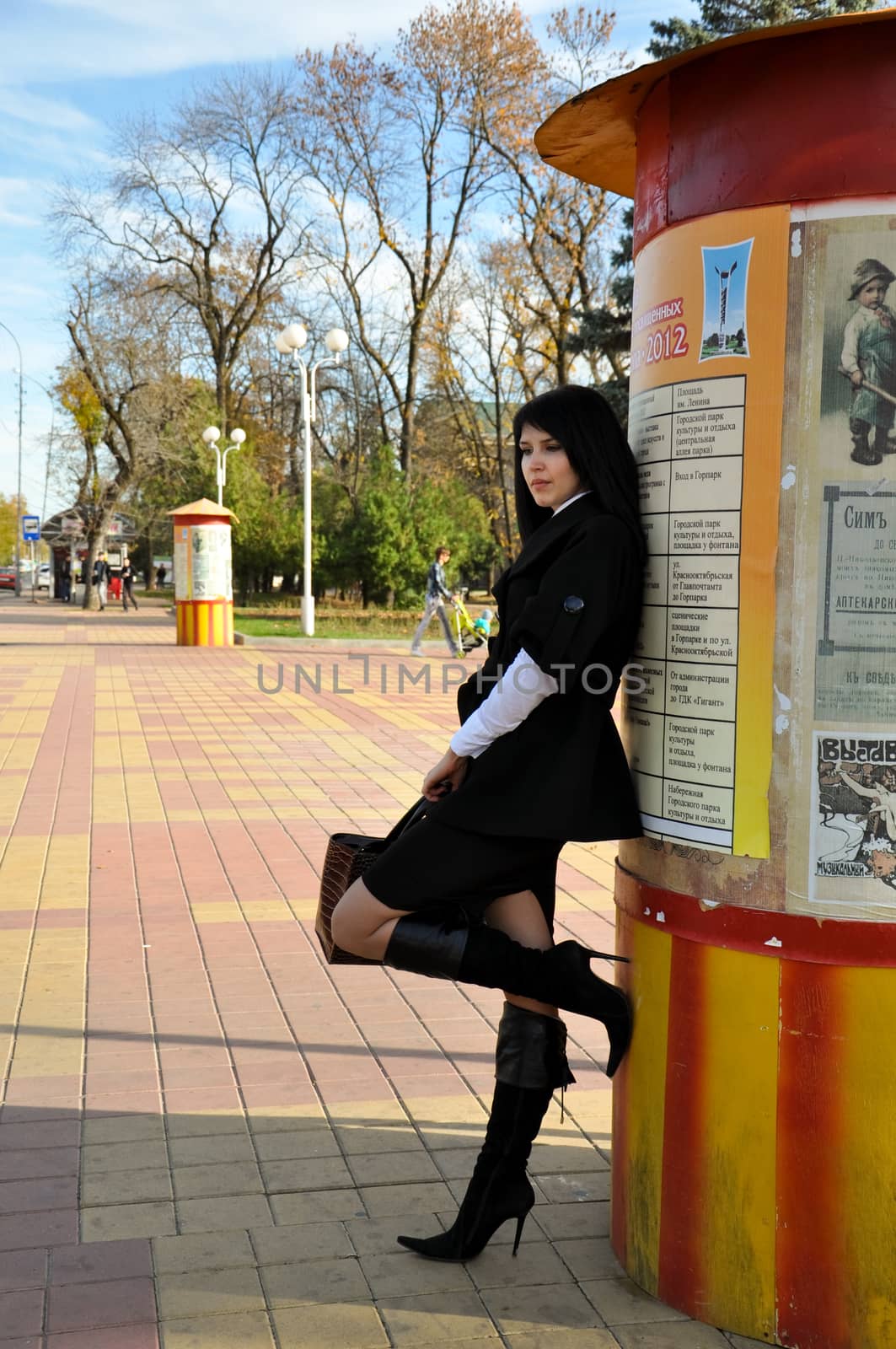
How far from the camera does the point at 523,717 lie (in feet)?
8.73

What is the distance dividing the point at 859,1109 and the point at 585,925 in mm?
3362

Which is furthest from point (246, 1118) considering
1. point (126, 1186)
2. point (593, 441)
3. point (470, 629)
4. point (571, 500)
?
point (470, 629)

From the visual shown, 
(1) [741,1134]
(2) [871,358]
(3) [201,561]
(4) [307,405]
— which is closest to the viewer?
(2) [871,358]

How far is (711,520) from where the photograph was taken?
103 inches

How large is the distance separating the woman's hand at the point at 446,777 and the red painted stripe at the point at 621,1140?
47 cm

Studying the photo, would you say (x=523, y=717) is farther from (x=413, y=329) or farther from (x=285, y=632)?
(x=413, y=329)

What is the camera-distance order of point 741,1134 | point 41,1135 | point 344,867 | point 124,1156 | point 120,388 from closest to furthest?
point 741,1134 → point 344,867 → point 124,1156 → point 41,1135 → point 120,388

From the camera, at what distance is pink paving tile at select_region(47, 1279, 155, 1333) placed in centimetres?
272

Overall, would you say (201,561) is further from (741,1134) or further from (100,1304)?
(741,1134)

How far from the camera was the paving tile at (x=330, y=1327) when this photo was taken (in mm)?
2650

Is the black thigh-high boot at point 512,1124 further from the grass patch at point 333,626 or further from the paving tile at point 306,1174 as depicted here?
the grass patch at point 333,626

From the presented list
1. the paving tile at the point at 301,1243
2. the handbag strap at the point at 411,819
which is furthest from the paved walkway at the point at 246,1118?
the handbag strap at the point at 411,819

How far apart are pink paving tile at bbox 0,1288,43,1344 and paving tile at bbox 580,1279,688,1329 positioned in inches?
44.4

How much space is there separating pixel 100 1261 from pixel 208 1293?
288 mm
